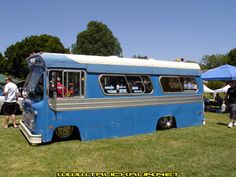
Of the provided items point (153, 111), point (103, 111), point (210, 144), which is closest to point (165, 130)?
point (153, 111)

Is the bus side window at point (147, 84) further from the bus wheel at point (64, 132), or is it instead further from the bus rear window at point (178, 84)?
the bus wheel at point (64, 132)

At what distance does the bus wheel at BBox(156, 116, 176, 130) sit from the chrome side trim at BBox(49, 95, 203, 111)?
2.45ft

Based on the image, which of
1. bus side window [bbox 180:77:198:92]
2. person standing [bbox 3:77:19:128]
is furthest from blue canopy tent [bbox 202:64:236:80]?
person standing [bbox 3:77:19:128]

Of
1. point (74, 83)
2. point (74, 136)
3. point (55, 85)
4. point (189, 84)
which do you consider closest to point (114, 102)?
point (74, 83)

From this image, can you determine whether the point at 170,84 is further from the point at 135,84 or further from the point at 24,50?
the point at 24,50

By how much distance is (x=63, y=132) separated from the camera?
320 inches

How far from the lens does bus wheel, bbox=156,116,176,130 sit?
33.3 ft

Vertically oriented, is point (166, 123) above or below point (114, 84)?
below

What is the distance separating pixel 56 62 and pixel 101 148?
8.81 feet

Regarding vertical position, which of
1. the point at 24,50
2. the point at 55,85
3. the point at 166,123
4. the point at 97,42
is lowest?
the point at 166,123

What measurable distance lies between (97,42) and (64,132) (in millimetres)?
48838

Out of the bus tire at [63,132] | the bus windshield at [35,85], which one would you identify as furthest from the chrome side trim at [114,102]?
the bus tire at [63,132]

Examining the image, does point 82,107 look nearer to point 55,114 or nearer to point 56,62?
point 55,114

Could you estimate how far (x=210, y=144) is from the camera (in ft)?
26.2
